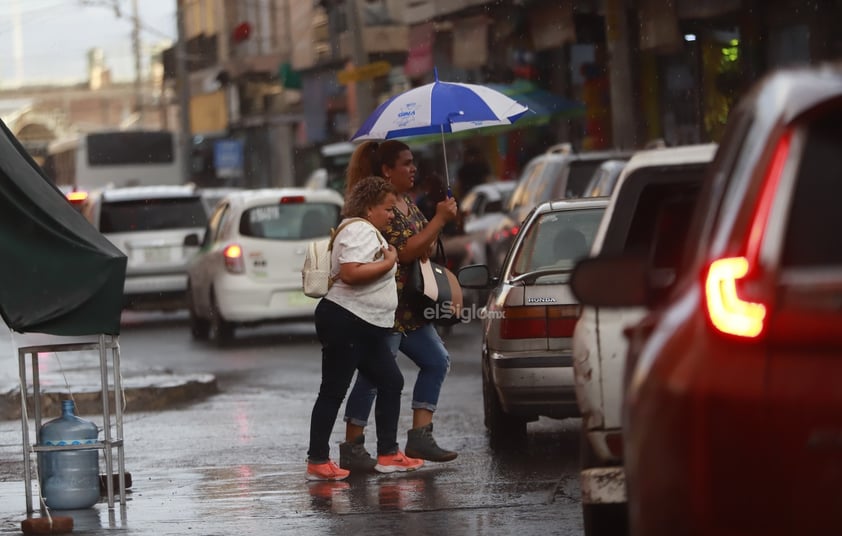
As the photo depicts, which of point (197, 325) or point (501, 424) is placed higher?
point (501, 424)

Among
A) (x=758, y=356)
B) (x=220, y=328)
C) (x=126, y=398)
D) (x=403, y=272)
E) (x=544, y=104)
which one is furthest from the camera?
(x=544, y=104)

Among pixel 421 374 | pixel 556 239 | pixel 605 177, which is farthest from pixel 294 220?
pixel 421 374

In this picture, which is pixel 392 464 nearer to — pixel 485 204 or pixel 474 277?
pixel 474 277

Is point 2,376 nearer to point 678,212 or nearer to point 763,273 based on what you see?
point 678,212

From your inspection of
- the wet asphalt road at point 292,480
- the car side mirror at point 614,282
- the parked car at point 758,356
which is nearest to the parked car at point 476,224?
the wet asphalt road at point 292,480

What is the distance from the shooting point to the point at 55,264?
846 centimetres

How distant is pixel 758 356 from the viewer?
3.87 meters

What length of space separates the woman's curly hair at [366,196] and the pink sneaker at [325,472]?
4.12ft

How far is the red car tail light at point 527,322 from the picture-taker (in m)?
9.79

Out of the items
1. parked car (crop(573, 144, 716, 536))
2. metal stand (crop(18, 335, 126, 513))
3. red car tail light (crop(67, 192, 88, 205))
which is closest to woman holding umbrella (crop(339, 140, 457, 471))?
metal stand (crop(18, 335, 126, 513))

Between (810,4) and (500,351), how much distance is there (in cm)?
1597

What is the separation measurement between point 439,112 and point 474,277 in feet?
3.61

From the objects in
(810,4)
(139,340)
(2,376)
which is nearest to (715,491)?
(2,376)

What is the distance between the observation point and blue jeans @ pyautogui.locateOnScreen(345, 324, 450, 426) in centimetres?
1003
